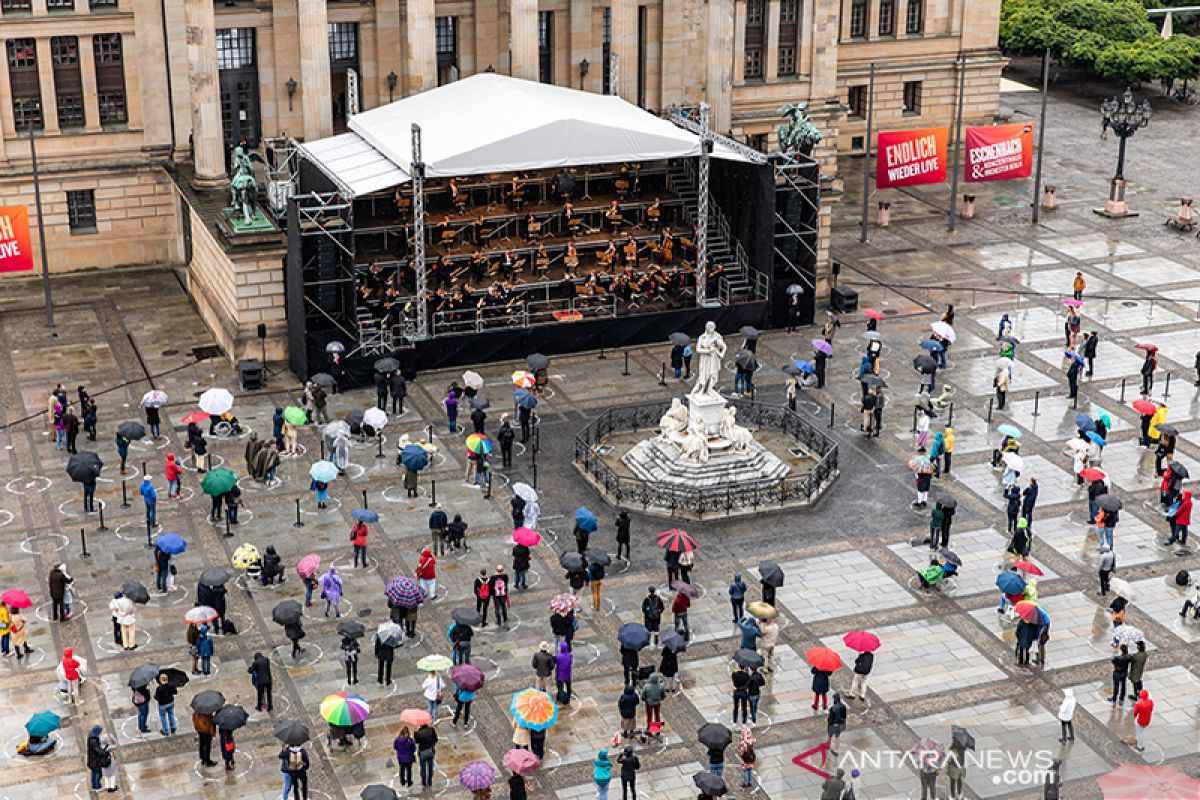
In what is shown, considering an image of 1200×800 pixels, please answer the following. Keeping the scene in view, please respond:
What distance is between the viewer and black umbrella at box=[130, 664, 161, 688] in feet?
153

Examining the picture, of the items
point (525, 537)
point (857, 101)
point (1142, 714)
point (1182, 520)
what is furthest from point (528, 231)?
point (1142, 714)

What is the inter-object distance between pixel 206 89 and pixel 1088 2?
65.7 meters

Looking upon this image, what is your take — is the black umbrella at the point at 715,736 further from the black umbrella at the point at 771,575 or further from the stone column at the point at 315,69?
the stone column at the point at 315,69

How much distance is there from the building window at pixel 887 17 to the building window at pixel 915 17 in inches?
29.9

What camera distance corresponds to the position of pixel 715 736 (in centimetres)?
4412

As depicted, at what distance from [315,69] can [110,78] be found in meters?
9.15

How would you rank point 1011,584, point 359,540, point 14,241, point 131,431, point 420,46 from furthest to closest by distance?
point 420,46
point 14,241
point 131,431
point 359,540
point 1011,584

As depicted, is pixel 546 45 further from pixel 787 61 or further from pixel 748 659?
pixel 748 659

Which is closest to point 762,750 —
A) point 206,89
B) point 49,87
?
point 206,89

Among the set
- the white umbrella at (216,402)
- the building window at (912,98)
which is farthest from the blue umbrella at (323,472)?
the building window at (912,98)

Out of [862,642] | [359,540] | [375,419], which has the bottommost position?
[359,540]

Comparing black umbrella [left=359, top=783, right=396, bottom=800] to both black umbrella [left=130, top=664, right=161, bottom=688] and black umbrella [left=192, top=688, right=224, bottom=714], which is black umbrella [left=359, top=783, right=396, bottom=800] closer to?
black umbrella [left=192, top=688, right=224, bottom=714]

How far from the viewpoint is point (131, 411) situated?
226 feet

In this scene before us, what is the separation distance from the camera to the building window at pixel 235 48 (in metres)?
81.4
